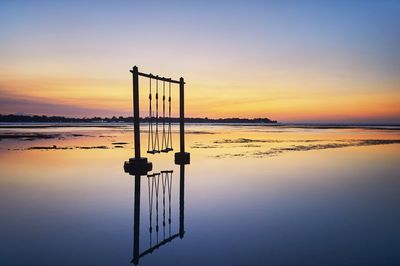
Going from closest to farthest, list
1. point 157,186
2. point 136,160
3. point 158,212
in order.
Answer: point 158,212
point 157,186
point 136,160

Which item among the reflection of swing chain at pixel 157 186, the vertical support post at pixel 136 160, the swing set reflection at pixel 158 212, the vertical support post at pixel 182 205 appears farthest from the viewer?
the vertical support post at pixel 136 160

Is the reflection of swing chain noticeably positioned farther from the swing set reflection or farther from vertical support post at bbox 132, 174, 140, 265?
vertical support post at bbox 132, 174, 140, 265

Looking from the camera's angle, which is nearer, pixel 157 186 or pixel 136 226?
pixel 136 226

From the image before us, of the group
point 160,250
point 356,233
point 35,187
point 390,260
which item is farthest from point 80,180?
point 390,260

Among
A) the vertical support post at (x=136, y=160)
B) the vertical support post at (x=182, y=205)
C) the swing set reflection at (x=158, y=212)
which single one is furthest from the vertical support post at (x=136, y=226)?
the vertical support post at (x=136, y=160)

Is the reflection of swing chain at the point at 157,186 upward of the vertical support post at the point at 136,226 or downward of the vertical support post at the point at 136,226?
downward

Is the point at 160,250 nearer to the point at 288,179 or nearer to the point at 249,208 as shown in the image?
the point at 249,208

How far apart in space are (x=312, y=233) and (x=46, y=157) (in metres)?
17.4

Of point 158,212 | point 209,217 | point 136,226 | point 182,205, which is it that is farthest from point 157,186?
point 136,226

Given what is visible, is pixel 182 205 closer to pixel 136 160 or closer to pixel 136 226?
pixel 136 226

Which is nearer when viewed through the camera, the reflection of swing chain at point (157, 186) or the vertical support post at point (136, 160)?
the reflection of swing chain at point (157, 186)

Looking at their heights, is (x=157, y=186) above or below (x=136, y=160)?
below

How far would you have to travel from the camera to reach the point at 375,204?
9.70 m

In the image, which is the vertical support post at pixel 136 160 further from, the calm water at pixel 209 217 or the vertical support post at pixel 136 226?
the vertical support post at pixel 136 226
